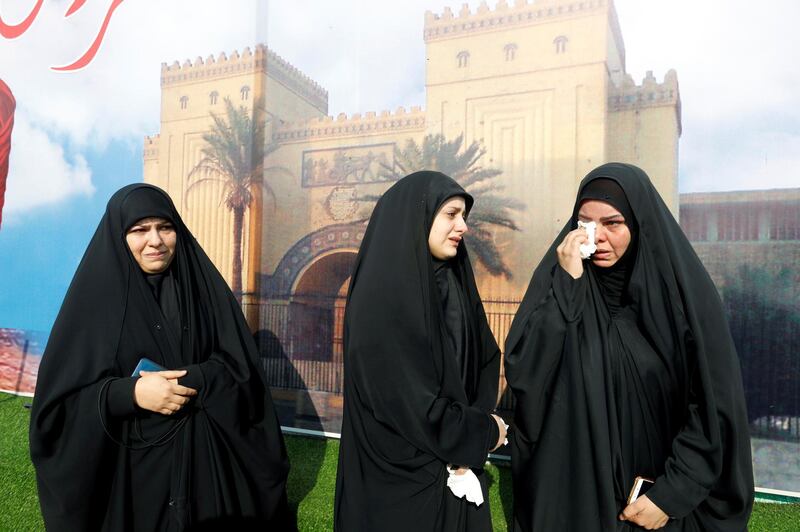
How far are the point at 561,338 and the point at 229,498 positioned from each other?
1.44 m

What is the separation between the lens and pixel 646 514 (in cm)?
152

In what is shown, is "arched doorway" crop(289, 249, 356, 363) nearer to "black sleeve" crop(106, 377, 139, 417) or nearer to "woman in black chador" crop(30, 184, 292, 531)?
"woman in black chador" crop(30, 184, 292, 531)

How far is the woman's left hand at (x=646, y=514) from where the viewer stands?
4.98 feet

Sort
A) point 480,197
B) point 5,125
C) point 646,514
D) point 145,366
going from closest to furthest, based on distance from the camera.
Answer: point 646,514 → point 145,366 → point 480,197 → point 5,125

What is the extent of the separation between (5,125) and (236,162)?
3361mm

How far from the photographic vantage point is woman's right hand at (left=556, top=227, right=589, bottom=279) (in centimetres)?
166

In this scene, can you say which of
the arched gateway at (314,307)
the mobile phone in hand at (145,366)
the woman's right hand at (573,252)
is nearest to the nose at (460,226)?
the woman's right hand at (573,252)

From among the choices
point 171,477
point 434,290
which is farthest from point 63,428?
point 434,290

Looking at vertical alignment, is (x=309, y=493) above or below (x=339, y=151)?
below

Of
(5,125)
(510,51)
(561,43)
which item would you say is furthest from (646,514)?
(5,125)

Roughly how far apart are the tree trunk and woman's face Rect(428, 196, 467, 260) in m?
3.60

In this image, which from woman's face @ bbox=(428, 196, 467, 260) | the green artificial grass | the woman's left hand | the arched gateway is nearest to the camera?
the woman's left hand

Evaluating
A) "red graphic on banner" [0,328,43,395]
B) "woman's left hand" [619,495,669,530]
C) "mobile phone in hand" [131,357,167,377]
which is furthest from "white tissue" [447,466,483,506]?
"red graphic on banner" [0,328,43,395]

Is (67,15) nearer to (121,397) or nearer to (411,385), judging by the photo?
(121,397)
